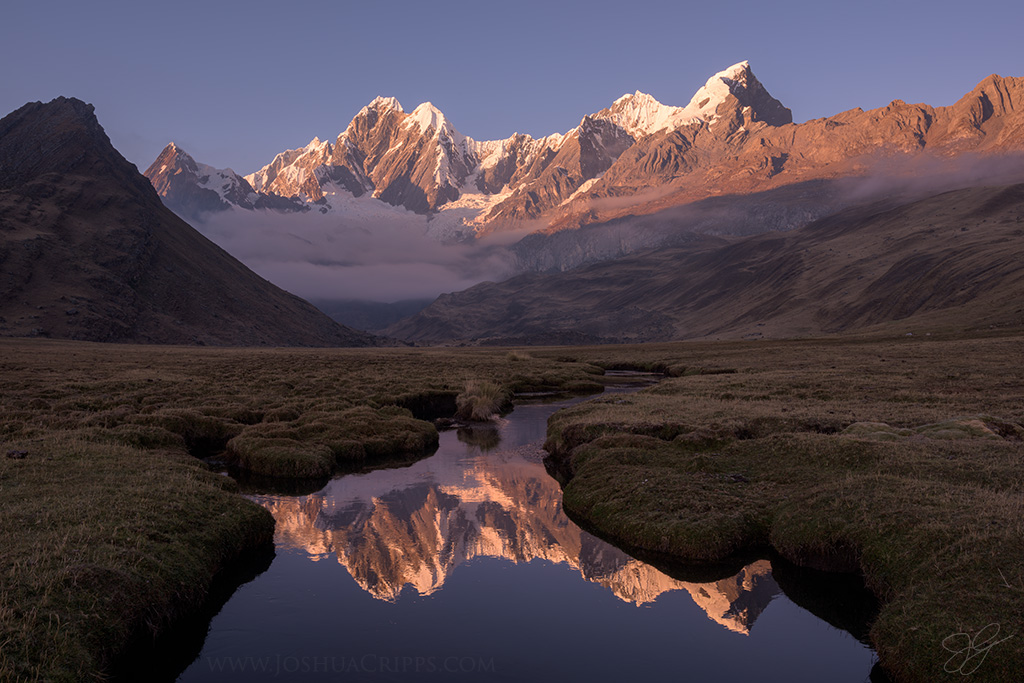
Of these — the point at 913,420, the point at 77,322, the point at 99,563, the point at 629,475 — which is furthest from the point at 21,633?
the point at 77,322

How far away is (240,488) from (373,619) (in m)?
14.4

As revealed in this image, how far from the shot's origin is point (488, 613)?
18391 millimetres

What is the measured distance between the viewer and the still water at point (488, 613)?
1530 centimetres

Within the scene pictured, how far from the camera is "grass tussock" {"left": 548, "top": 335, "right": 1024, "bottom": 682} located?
13984mm

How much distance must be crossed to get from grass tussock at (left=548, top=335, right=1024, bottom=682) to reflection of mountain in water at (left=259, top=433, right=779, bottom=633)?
1.37 m

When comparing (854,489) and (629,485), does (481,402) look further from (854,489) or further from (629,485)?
(854,489)

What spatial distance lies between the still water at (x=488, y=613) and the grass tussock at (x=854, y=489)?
161cm

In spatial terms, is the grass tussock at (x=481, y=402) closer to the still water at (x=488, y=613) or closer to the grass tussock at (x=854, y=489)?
the grass tussock at (x=854, y=489)

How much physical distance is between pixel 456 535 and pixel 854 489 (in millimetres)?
14498
